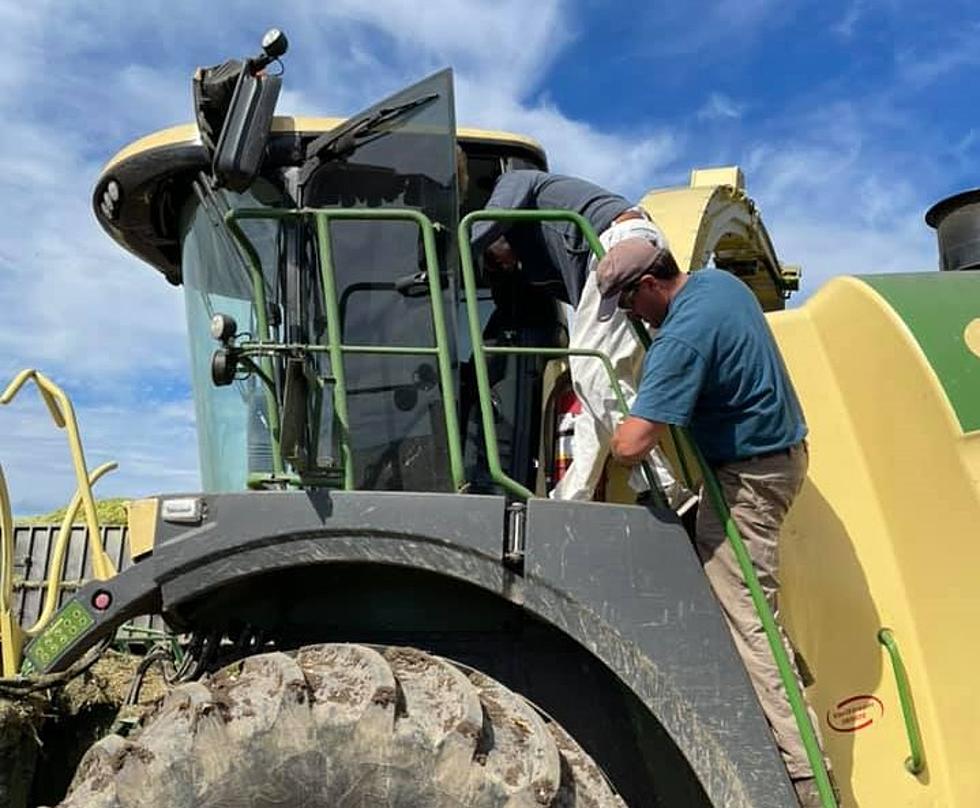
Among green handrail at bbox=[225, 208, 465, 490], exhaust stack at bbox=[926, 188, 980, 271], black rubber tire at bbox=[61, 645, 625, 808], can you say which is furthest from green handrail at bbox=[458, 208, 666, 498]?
exhaust stack at bbox=[926, 188, 980, 271]

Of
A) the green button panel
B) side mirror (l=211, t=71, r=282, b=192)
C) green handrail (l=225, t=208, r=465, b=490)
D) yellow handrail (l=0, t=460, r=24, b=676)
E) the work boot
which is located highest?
side mirror (l=211, t=71, r=282, b=192)

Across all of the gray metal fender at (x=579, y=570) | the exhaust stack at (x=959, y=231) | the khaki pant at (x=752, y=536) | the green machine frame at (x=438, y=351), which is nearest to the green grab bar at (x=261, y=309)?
the green machine frame at (x=438, y=351)

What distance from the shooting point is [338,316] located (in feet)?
11.4

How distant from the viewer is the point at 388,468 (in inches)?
138

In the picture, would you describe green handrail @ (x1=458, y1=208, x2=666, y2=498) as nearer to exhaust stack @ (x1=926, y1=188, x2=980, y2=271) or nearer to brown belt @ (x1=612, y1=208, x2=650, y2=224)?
brown belt @ (x1=612, y1=208, x2=650, y2=224)

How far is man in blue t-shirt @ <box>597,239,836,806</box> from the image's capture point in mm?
3064

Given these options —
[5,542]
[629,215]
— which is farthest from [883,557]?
[5,542]

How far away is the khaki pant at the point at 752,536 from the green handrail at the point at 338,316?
80 cm

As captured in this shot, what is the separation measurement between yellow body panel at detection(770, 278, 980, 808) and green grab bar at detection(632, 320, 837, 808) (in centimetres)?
35

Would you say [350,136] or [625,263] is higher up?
[350,136]

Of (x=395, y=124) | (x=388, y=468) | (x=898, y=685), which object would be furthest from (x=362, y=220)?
(x=898, y=685)

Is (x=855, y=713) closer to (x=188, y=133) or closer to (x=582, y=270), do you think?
(x=582, y=270)

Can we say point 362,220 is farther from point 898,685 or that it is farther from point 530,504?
point 898,685

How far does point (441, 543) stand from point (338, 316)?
886 millimetres
